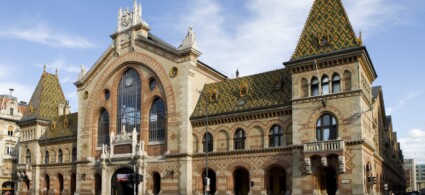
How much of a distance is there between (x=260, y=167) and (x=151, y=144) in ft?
45.2

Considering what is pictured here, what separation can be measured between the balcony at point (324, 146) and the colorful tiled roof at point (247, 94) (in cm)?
513

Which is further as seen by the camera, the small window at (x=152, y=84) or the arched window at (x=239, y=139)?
the small window at (x=152, y=84)

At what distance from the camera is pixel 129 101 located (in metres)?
54.1

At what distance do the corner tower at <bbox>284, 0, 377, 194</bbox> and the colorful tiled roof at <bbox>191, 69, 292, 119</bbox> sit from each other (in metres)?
2.81

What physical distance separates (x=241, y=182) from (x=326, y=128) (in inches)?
495

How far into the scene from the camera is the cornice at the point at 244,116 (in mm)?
42369

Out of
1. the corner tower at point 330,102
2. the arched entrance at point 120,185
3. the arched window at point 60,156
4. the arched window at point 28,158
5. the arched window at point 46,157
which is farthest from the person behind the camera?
the arched window at point 28,158

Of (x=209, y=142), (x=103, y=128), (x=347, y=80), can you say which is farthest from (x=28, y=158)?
(x=347, y=80)

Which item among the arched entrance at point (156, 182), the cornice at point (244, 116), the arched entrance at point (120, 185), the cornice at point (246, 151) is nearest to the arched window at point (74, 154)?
the arched entrance at point (120, 185)

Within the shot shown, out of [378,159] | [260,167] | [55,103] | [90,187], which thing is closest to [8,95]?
[55,103]

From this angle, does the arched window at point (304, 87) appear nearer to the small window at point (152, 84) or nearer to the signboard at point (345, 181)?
the signboard at point (345, 181)

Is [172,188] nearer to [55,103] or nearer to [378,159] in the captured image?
[378,159]

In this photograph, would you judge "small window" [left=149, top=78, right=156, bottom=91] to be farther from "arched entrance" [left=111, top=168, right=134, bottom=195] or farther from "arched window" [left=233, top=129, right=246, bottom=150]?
"arched window" [left=233, top=129, right=246, bottom=150]

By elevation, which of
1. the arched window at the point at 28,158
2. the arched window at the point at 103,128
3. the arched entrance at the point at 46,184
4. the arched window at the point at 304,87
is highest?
the arched window at the point at 304,87
